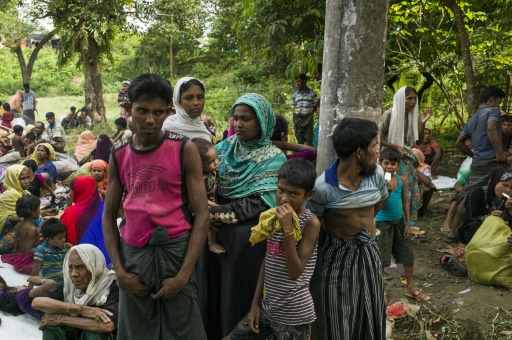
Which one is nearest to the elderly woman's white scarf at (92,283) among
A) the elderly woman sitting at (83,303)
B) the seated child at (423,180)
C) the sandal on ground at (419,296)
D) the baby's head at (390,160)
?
the elderly woman sitting at (83,303)

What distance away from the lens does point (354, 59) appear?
3.06 metres

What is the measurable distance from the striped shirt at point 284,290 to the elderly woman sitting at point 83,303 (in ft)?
4.05

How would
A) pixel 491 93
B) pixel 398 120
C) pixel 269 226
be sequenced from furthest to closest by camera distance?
1. pixel 491 93
2. pixel 398 120
3. pixel 269 226

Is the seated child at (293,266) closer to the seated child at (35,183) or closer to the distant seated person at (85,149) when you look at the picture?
the seated child at (35,183)

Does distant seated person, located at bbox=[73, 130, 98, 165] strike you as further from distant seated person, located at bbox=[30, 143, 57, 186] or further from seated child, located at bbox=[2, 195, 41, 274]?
seated child, located at bbox=[2, 195, 41, 274]

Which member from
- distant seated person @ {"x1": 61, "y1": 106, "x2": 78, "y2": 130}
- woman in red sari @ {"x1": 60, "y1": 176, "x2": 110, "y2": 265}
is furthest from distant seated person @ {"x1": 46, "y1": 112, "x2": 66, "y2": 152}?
woman in red sari @ {"x1": 60, "y1": 176, "x2": 110, "y2": 265}

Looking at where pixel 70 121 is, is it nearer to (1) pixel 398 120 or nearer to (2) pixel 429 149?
(2) pixel 429 149

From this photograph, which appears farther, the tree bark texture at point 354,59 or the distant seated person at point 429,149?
the distant seated person at point 429,149

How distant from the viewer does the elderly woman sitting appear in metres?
3.33

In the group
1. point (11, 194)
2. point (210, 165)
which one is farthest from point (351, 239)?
point (11, 194)

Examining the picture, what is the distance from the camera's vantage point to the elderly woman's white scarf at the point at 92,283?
341cm

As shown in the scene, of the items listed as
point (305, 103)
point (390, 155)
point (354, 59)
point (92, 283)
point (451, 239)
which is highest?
point (354, 59)

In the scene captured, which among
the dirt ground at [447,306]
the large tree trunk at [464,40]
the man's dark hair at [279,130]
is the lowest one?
the dirt ground at [447,306]

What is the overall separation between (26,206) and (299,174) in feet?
12.4
